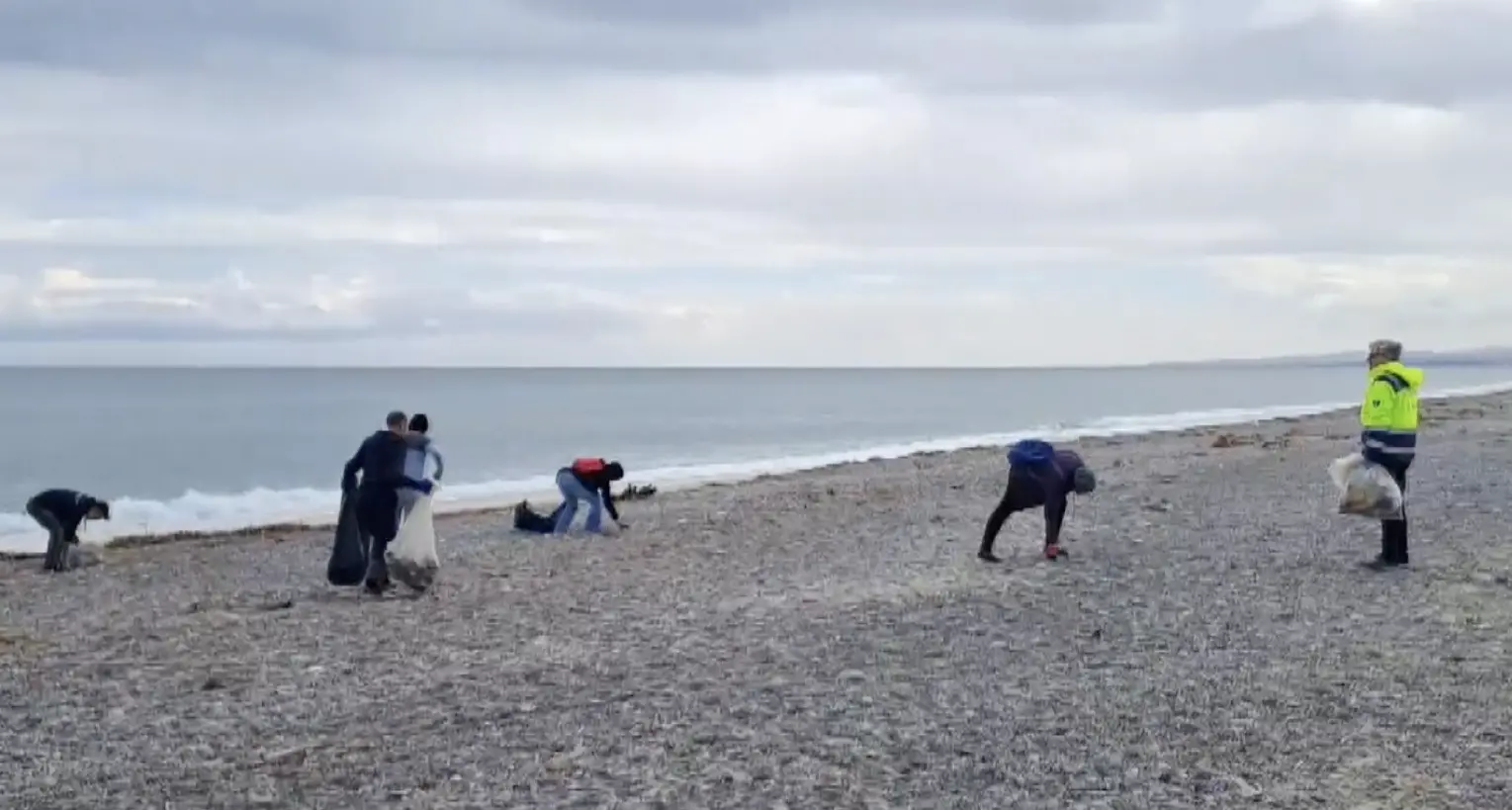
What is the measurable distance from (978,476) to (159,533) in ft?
41.0

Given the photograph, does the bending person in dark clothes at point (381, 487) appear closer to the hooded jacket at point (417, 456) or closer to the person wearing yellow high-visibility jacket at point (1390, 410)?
the hooded jacket at point (417, 456)

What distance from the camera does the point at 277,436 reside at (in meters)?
59.1

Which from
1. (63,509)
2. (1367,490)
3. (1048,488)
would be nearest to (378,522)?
(63,509)

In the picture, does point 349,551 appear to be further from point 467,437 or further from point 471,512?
point 467,437

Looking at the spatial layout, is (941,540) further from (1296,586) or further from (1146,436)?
(1146,436)

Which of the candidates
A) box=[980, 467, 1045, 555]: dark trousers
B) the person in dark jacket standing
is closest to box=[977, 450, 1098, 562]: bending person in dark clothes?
box=[980, 467, 1045, 555]: dark trousers

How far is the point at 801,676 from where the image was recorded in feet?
30.2

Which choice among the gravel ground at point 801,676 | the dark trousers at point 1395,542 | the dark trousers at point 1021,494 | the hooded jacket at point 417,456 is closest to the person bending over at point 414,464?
the hooded jacket at point 417,456

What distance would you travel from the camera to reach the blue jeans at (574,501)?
58.9 feet

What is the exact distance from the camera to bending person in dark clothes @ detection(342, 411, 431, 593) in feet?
41.5

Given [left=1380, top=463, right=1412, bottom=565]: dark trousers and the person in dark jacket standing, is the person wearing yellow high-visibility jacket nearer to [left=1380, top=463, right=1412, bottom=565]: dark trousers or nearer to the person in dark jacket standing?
[left=1380, top=463, right=1412, bottom=565]: dark trousers

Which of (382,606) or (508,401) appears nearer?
(382,606)

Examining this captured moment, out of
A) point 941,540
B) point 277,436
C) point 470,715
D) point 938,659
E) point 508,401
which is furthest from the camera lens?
point 508,401

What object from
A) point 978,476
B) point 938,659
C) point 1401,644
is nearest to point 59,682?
point 938,659
